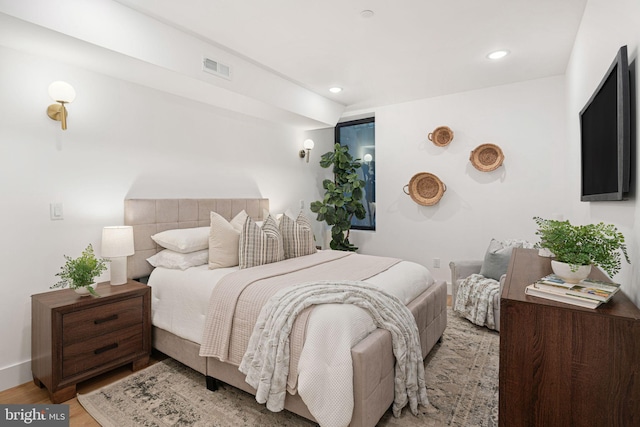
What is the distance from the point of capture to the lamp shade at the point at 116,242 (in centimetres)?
255

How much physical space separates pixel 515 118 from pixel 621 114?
290 centimetres

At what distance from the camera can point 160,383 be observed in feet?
7.73

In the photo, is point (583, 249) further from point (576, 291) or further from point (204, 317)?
point (204, 317)

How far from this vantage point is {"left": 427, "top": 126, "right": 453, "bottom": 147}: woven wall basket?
14.2 ft

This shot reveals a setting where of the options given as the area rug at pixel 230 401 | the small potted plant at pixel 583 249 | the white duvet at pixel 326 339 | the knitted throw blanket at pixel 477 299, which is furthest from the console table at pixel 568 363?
the knitted throw blanket at pixel 477 299

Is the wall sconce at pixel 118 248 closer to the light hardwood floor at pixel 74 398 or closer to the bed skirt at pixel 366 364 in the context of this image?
the bed skirt at pixel 366 364

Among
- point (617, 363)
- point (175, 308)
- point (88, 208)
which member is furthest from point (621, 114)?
point (88, 208)

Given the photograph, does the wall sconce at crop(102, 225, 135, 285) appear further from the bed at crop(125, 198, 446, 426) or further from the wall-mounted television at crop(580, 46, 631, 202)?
the wall-mounted television at crop(580, 46, 631, 202)

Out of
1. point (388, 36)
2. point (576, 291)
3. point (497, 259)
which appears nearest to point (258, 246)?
point (388, 36)

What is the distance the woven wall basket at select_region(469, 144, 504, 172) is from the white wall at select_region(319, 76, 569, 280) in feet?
0.28

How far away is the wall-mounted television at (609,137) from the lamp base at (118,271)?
3115mm

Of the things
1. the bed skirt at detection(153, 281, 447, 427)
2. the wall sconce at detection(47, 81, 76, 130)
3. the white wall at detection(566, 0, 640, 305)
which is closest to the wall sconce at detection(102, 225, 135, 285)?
the bed skirt at detection(153, 281, 447, 427)

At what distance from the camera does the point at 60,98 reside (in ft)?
7.80

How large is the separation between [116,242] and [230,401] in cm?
145
